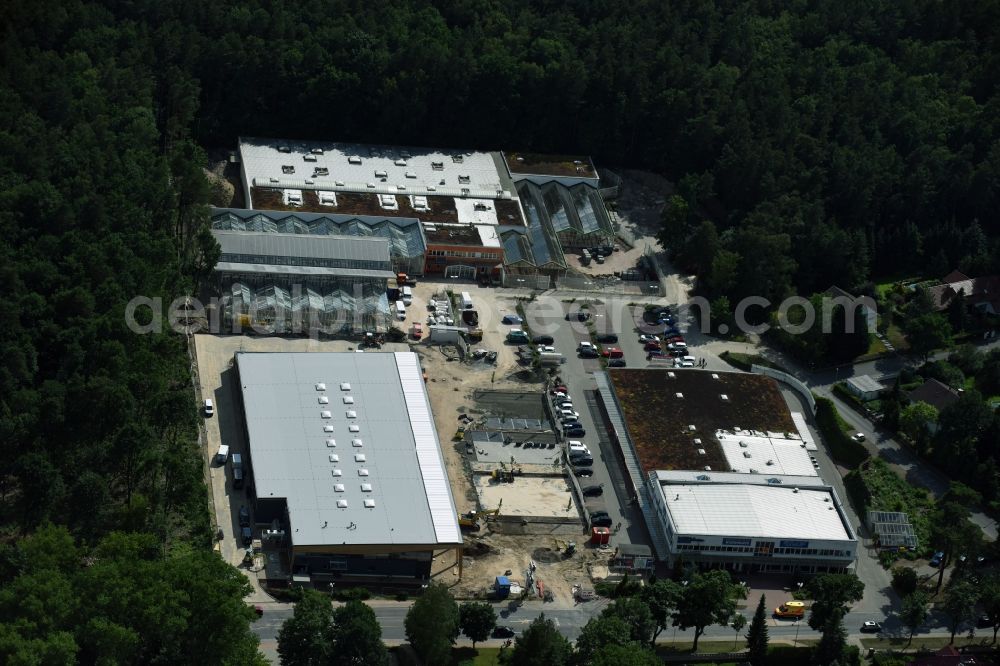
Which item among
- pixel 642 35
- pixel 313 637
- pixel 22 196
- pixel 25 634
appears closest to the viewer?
pixel 25 634

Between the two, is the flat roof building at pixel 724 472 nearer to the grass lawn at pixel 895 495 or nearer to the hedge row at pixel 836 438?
the hedge row at pixel 836 438

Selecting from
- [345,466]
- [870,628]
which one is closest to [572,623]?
[345,466]

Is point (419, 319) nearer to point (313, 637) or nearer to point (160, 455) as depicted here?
point (160, 455)

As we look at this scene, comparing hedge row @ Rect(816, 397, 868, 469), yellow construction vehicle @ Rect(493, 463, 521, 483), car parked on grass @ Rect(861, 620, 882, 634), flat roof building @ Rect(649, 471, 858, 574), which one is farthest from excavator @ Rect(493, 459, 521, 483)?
car parked on grass @ Rect(861, 620, 882, 634)

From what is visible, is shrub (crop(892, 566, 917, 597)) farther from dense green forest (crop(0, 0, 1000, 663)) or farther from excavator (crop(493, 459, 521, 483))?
dense green forest (crop(0, 0, 1000, 663))

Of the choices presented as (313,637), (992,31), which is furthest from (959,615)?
(992,31)

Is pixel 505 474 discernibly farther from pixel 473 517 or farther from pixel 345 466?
pixel 345 466
